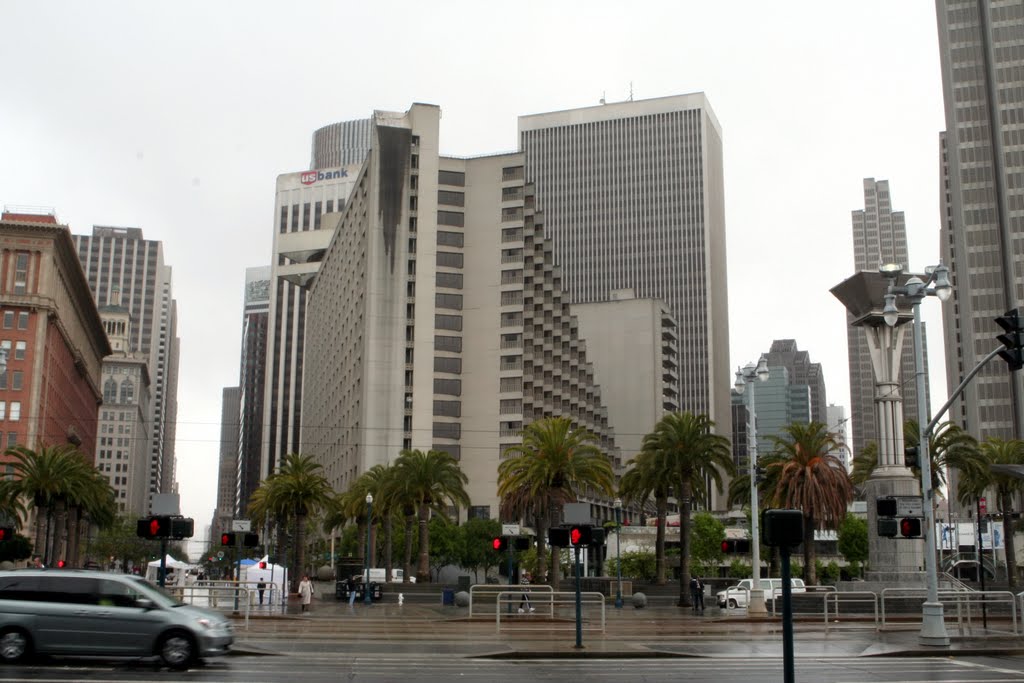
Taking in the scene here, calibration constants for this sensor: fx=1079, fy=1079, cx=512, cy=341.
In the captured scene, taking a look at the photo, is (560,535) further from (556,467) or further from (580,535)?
(556,467)

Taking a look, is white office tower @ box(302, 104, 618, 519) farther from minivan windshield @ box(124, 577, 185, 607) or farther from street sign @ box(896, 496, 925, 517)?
minivan windshield @ box(124, 577, 185, 607)

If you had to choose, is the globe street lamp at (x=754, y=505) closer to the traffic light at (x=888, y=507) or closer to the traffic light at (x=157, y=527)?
the traffic light at (x=888, y=507)

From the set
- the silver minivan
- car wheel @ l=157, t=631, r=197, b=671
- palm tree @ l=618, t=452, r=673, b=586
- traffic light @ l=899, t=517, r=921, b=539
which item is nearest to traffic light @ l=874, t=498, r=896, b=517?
traffic light @ l=899, t=517, r=921, b=539

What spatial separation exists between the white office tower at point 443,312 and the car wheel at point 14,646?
101564 millimetres

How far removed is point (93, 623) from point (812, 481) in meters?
48.5

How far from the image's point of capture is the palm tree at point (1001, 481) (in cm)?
6719

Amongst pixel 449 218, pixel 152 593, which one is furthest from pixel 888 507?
pixel 449 218

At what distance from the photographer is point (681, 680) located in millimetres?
20812

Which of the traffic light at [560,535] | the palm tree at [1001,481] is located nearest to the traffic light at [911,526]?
the traffic light at [560,535]

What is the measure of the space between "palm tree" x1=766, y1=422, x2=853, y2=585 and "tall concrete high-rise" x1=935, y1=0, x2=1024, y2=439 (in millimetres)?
105074

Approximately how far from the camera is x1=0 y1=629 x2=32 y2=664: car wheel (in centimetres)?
2147

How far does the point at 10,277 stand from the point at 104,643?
109791mm

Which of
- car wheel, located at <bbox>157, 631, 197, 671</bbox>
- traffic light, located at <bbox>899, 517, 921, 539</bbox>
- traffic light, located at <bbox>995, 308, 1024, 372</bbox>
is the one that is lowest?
car wheel, located at <bbox>157, 631, 197, 671</bbox>

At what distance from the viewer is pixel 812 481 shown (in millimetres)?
62750
